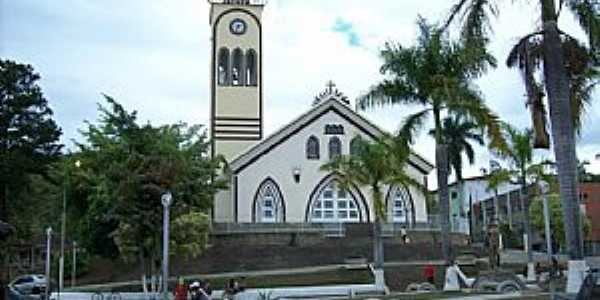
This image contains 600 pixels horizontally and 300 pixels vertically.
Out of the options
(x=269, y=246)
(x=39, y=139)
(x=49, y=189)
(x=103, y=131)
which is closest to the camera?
(x=103, y=131)

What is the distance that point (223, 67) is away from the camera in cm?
5478

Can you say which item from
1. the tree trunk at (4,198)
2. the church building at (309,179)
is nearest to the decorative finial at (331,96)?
the church building at (309,179)

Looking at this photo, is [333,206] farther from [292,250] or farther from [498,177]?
[498,177]

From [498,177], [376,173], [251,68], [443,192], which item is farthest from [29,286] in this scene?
[251,68]

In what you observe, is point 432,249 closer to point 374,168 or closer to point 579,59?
point 374,168

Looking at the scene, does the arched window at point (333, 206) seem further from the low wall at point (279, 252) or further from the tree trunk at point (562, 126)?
the tree trunk at point (562, 126)

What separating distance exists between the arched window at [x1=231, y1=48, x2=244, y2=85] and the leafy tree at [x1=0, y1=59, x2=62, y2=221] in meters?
12.9

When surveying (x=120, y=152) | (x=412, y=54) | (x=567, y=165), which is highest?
(x=412, y=54)

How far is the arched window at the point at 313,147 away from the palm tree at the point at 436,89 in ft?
67.7

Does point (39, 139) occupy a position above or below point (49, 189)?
above

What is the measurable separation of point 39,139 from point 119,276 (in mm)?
15004

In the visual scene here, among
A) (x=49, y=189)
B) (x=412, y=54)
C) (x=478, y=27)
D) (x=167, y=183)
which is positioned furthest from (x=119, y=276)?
(x=478, y=27)

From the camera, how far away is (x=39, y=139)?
49.1m

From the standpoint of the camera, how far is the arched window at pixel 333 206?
48.2 meters
